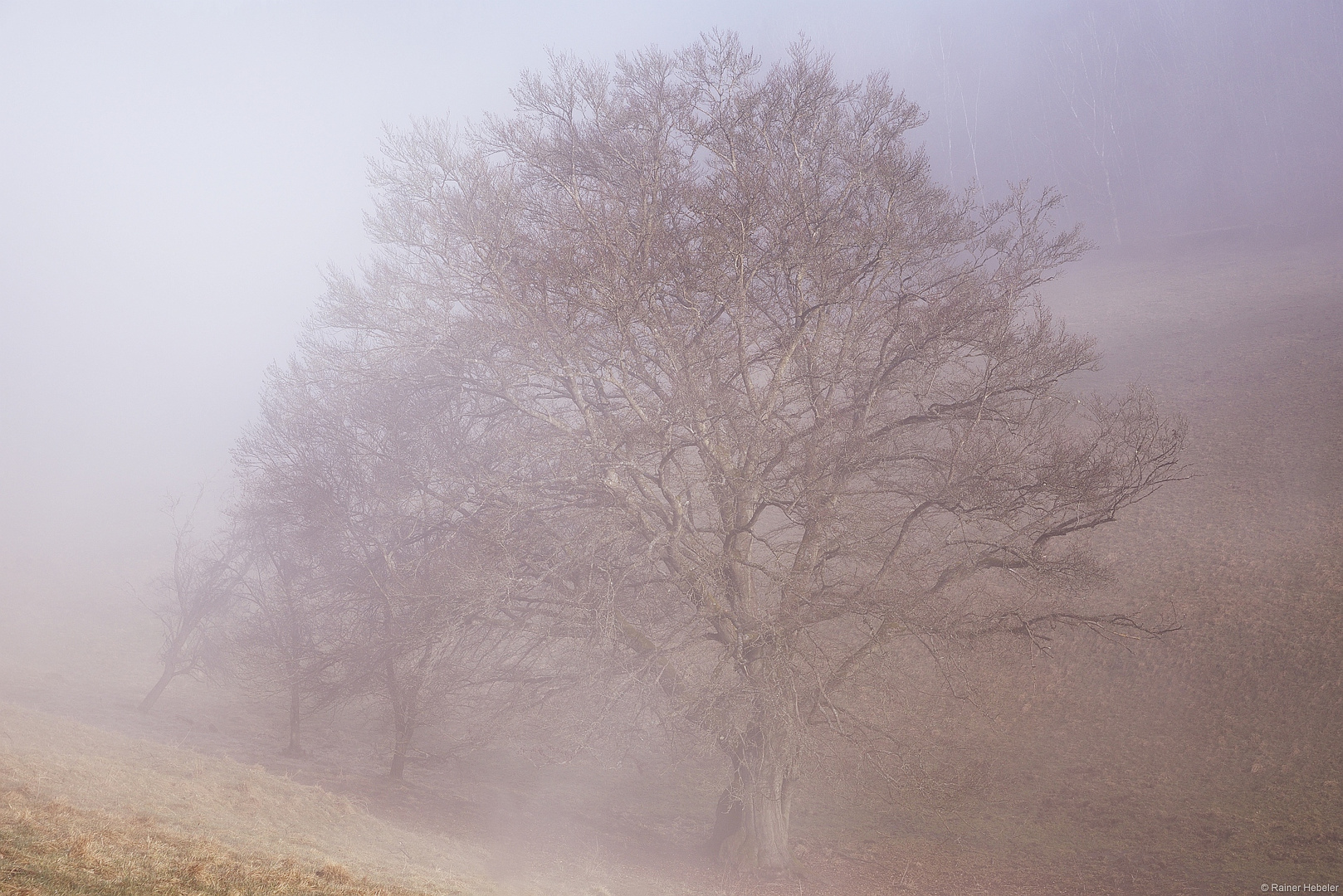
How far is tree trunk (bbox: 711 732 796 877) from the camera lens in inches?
414

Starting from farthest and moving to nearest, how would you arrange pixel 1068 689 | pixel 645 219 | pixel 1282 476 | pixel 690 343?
pixel 1282 476, pixel 1068 689, pixel 690 343, pixel 645 219

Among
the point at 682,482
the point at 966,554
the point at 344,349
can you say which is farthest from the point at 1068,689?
the point at 344,349

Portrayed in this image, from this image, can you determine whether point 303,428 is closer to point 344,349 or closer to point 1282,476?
point 344,349

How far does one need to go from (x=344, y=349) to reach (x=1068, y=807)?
14839 millimetres

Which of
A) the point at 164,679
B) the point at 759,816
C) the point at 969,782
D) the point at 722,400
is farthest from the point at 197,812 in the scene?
the point at 164,679

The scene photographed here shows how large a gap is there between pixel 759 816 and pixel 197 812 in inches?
296

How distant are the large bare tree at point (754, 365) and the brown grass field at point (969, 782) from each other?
2804 mm

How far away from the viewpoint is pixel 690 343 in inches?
392

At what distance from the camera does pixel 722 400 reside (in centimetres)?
955

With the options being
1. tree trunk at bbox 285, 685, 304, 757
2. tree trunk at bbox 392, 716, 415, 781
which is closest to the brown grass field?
tree trunk at bbox 392, 716, 415, 781

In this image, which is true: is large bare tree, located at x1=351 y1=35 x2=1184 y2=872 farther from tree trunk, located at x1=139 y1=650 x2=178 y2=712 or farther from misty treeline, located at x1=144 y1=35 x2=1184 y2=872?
tree trunk, located at x1=139 y1=650 x2=178 y2=712

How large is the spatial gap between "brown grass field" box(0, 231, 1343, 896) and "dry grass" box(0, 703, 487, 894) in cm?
7

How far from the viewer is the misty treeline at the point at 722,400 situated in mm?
9547

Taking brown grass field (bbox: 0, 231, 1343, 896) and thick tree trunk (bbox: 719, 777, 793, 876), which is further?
thick tree trunk (bbox: 719, 777, 793, 876)
